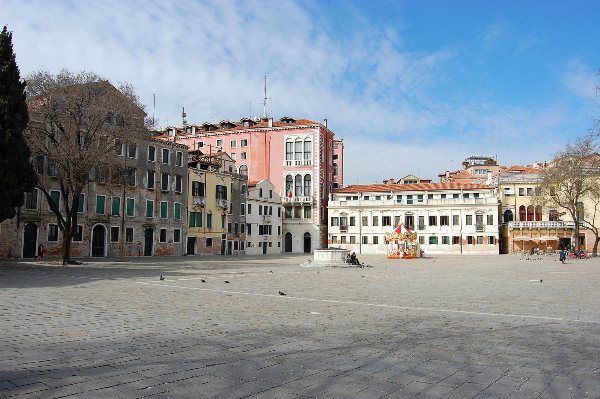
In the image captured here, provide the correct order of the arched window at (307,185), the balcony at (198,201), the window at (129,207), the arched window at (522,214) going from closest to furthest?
the window at (129,207)
the balcony at (198,201)
the arched window at (522,214)
the arched window at (307,185)

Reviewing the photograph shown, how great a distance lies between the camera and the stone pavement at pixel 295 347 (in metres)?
5.82

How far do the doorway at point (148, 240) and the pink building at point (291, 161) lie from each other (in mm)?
28724

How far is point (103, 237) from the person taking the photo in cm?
4678

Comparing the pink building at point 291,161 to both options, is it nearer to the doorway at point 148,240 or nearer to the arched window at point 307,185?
the arched window at point 307,185

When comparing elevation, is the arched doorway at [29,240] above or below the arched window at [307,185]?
below

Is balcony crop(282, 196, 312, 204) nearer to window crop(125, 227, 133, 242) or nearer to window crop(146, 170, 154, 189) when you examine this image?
window crop(146, 170, 154, 189)

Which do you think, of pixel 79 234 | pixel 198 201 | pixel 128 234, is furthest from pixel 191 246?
pixel 79 234

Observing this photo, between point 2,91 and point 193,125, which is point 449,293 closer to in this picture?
point 2,91

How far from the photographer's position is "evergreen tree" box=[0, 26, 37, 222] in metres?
27.6

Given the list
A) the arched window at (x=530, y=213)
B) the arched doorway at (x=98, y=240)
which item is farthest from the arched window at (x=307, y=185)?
the arched doorway at (x=98, y=240)

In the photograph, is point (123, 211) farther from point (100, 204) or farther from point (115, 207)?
point (100, 204)

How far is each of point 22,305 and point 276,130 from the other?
6760 cm

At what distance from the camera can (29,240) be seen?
1602 inches

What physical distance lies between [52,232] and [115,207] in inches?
265
